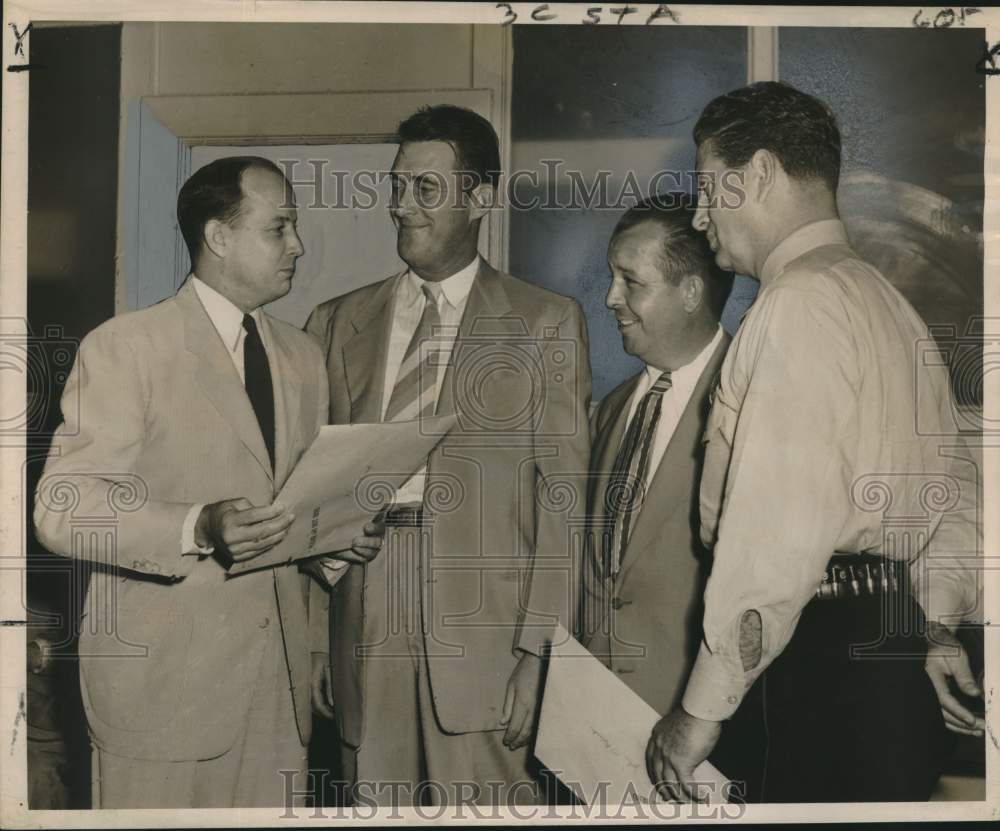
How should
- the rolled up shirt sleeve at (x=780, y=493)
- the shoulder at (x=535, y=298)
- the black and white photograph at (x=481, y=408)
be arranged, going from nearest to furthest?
the rolled up shirt sleeve at (x=780, y=493)
the black and white photograph at (x=481, y=408)
the shoulder at (x=535, y=298)

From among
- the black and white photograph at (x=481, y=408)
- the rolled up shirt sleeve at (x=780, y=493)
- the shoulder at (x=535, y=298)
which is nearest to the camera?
the rolled up shirt sleeve at (x=780, y=493)

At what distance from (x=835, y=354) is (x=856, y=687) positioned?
0.90 m

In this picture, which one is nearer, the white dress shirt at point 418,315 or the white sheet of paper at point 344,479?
the white sheet of paper at point 344,479

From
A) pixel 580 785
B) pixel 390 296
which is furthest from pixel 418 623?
pixel 390 296

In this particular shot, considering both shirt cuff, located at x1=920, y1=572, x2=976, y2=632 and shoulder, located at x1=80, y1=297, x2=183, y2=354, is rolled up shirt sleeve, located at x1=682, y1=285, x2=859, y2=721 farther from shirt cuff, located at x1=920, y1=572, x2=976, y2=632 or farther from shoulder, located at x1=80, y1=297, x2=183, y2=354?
shoulder, located at x1=80, y1=297, x2=183, y2=354

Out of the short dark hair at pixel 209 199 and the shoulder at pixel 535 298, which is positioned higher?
the short dark hair at pixel 209 199

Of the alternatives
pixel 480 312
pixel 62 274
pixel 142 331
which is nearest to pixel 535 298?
pixel 480 312

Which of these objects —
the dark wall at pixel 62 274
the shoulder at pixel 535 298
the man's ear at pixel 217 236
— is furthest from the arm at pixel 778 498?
the dark wall at pixel 62 274

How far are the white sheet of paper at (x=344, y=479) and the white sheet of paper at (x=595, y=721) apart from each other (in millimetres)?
610

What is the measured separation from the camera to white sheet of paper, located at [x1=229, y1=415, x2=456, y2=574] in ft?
10.8

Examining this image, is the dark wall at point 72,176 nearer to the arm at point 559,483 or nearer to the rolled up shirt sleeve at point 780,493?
the arm at point 559,483

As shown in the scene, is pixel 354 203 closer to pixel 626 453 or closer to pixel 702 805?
pixel 626 453

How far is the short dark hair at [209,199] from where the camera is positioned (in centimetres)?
339

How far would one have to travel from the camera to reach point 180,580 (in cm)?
331
